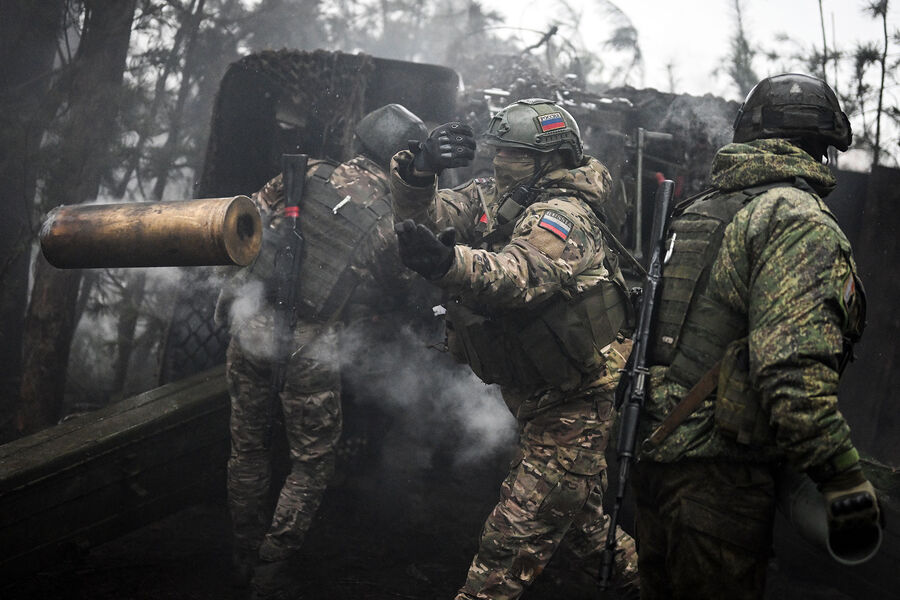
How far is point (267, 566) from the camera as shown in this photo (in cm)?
389

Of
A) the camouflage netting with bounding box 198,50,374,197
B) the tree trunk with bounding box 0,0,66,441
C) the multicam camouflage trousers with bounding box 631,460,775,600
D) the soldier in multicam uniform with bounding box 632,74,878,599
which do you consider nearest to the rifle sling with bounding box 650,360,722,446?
the soldier in multicam uniform with bounding box 632,74,878,599

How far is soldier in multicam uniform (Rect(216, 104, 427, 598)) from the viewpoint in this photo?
4.14 metres

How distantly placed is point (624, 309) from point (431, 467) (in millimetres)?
2813

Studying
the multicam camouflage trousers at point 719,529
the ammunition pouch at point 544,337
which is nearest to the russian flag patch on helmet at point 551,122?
the ammunition pouch at point 544,337

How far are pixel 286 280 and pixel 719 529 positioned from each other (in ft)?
9.07

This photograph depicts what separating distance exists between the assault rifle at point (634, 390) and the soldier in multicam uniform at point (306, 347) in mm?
2039

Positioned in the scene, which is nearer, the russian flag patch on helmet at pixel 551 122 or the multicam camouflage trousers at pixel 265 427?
the russian flag patch on helmet at pixel 551 122

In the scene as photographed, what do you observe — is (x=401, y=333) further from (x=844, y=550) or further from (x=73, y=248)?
(x=844, y=550)

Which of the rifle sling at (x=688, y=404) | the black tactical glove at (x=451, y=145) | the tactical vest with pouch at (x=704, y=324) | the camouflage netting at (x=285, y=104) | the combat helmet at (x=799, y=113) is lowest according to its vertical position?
the rifle sling at (x=688, y=404)

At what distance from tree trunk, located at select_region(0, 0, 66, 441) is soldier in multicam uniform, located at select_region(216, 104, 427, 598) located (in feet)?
8.82

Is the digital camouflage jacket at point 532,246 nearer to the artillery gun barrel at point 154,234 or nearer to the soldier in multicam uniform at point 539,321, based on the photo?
the soldier in multicam uniform at point 539,321

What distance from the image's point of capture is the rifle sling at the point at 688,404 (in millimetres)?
2221

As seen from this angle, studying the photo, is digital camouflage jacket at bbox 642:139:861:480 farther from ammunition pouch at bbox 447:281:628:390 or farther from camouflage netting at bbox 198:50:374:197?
camouflage netting at bbox 198:50:374:197

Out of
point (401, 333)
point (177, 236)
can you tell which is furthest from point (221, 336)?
point (177, 236)
